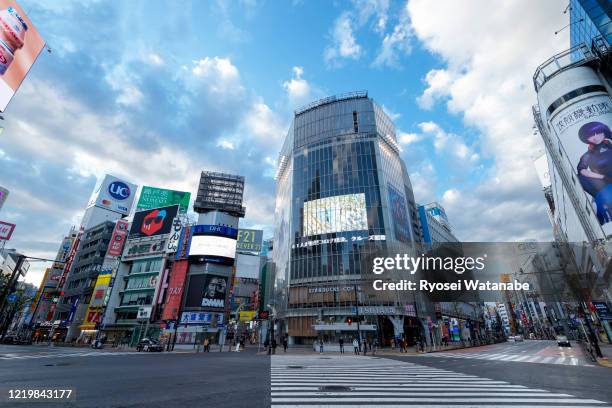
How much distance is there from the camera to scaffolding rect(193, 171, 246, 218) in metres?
76.3

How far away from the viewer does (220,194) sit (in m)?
78.4

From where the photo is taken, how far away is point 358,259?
4928cm

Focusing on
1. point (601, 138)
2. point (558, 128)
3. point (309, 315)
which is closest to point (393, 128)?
point (558, 128)

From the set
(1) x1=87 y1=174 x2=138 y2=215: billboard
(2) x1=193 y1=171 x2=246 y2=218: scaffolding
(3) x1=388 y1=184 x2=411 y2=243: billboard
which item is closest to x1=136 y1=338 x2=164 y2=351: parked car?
(3) x1=388 y1=184 x2=411 y2=243: billboard

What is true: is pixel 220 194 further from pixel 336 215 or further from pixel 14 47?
pixel 14 47

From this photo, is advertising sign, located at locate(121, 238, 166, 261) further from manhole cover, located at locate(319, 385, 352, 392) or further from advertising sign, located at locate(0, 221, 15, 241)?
manhole cover, located at locate(319, 385, 352, 392)

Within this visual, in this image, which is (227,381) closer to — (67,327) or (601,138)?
(601,138)

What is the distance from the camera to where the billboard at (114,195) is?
280 ft

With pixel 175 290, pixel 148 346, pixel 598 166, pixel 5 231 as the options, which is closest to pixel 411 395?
pixel 148 346

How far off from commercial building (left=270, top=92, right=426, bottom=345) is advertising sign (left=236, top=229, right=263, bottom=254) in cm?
1380

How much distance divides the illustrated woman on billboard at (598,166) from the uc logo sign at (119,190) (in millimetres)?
107804

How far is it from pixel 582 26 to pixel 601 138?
61.8 feet

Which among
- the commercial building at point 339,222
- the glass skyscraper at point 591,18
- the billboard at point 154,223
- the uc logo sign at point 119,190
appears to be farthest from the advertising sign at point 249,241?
the glass skyscraper at point 591,18

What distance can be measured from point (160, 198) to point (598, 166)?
85.2m
